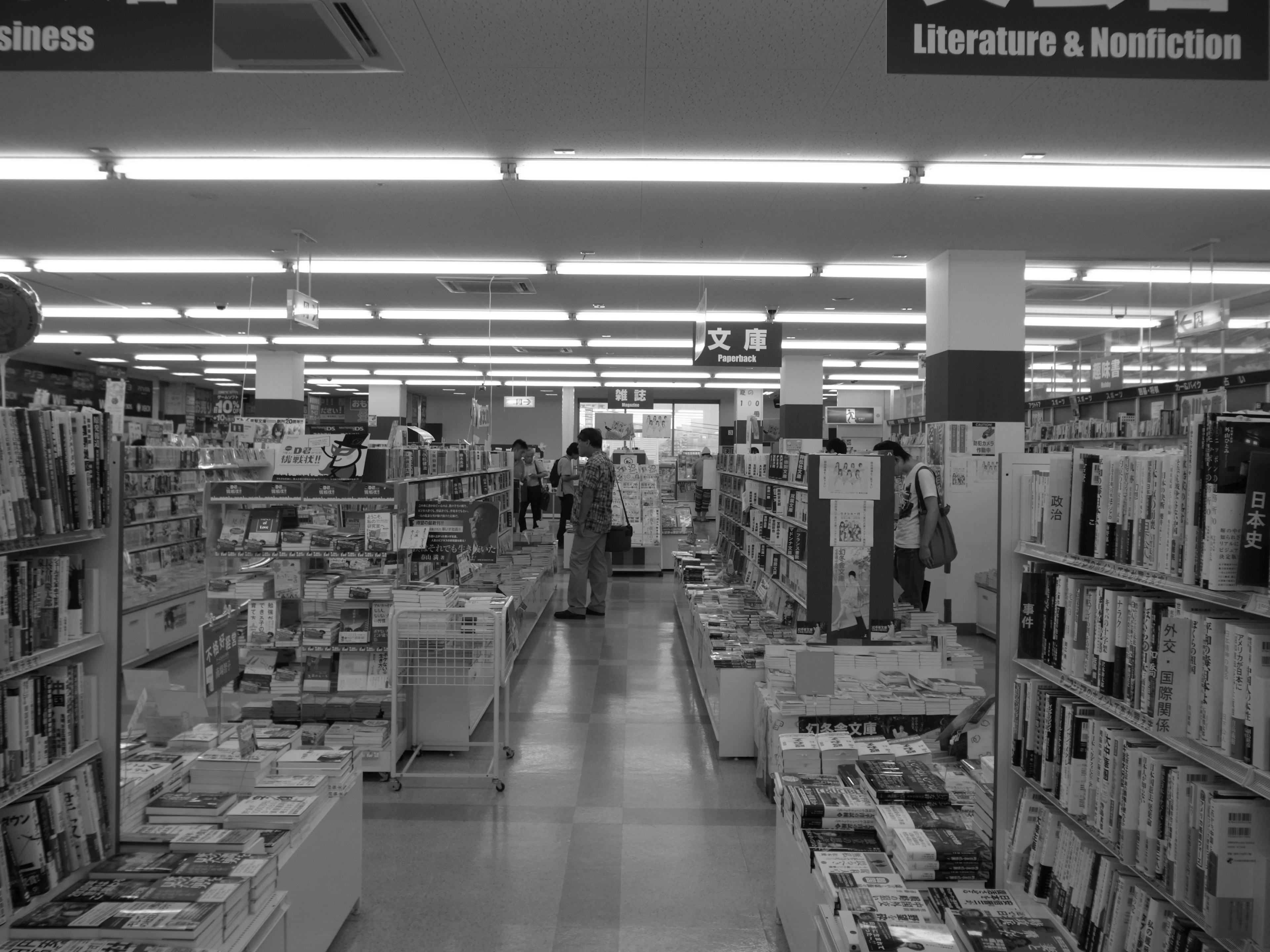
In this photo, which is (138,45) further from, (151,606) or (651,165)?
(151,606)

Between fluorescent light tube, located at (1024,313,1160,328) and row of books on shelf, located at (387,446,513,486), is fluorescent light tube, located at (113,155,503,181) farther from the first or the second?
fluorescent light tube, located at (1024,313,1160,328)

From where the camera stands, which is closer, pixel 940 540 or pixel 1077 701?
pixel 1077 701

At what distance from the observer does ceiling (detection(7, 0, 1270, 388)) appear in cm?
423

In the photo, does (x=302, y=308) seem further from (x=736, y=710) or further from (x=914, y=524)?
(x=914, y=524)

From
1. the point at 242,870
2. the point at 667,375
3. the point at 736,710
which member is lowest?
the point at 736,710

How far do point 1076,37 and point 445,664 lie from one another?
3.99 metres

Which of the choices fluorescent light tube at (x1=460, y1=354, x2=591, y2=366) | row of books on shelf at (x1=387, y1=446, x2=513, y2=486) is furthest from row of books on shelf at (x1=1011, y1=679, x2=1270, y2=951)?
fluorescent light tube at (x1=460, y1=354, x2=591, y2=366)

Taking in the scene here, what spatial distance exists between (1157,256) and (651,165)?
220 inches

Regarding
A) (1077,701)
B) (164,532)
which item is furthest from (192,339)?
(1077,701)

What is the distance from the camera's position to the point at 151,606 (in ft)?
23.8

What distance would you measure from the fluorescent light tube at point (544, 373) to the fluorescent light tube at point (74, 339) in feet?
26.2

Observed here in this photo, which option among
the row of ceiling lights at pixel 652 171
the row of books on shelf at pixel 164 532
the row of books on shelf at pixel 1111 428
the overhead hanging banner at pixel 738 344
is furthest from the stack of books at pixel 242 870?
the row of books on shelf at pixel 1111 428

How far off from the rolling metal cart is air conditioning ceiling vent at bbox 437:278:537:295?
548cm

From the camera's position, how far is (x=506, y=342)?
15.2 metres
